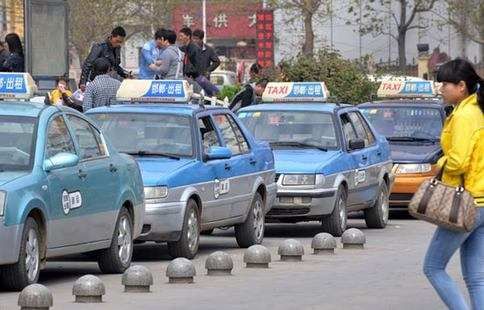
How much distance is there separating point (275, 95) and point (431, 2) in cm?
3547

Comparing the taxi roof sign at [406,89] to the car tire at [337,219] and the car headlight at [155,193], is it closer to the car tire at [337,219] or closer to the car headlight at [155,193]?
the car tire at [337,219]

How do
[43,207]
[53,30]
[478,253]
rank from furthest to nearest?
[53,30] < [43,207] < [478,253]

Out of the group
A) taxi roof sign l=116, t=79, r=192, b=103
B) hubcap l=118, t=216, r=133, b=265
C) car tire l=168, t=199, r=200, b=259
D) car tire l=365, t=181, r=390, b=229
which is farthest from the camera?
car tire l=365, t=181, r=390, b=229

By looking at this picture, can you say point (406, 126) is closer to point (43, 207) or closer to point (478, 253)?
point (43, 207)

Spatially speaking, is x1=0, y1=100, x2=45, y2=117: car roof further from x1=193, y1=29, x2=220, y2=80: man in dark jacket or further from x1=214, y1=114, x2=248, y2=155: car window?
x1=193, y1=29, x2=220, y2=80: man in dark jacket

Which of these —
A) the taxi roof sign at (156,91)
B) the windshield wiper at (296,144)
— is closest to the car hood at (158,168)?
the taxi roof sign at (156,91)

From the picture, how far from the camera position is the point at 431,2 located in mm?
56062

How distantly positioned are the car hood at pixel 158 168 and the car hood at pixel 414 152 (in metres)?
6.49

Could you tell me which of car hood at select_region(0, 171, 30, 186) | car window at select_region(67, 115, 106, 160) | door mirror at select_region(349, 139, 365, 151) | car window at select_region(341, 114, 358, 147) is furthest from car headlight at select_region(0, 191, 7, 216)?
car window at select_region(341, 114, 358, 147)

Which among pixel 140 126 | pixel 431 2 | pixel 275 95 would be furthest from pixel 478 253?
pixel 431 2

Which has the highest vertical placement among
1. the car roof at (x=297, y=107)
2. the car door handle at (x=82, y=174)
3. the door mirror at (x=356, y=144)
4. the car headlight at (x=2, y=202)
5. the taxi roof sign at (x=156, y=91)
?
the taxi roof sign at (x=156, y=91)

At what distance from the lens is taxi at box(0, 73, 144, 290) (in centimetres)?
1188

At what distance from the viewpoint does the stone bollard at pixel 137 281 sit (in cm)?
1226

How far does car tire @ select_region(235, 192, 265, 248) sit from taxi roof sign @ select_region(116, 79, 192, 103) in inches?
60.6
